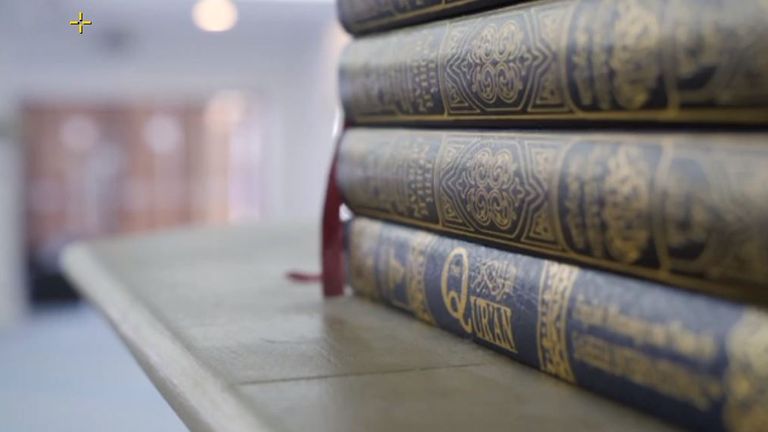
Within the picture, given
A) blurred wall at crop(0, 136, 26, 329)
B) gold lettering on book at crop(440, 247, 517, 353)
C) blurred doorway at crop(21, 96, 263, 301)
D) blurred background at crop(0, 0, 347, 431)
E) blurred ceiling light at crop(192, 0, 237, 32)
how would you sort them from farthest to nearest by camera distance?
blurred doorway at crop(21, 96, 263, 301)
blurred wall at crop(0, 136, 26, 329)
blurred background at crop(0, 0, 347, 431)
blurred ceiling light at crop(192, 0, 237, 32)
gold lettering on book at crop(440, 247, 517, 353)

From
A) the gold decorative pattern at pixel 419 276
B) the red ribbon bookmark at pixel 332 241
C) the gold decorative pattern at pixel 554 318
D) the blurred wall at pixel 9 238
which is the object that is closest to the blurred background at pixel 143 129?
the blurred wall at pixel 9 238

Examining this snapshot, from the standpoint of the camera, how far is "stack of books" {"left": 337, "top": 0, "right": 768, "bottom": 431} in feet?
1.04

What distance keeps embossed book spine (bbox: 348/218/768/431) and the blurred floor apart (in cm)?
31

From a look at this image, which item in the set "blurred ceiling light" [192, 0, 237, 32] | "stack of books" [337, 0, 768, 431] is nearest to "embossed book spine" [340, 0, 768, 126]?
"stack of books" [337, 0, 768, 431]

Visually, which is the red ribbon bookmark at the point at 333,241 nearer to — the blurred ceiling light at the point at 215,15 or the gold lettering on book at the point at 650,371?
the gold lettering on book at the point at 650,371

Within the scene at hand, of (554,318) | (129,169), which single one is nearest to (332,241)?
(554,318)

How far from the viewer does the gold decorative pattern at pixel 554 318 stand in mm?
406

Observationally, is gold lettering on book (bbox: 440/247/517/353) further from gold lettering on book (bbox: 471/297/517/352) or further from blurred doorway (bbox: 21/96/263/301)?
blurred doorway (bbox: 21/96/263/301)

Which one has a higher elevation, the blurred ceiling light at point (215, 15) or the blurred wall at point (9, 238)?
the blurred ceiling light at point (215, 15)

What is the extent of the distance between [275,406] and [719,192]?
0.55 ft

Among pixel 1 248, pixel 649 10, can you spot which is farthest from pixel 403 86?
pixel 1 248

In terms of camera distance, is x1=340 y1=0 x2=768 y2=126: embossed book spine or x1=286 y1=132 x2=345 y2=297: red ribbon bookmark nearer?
x1=340 y1=0 x2=768 y2=126: embossed book spine

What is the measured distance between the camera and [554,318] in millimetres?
414

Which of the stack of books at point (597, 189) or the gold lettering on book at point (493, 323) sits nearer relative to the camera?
the stack of books at point (597, 189)
